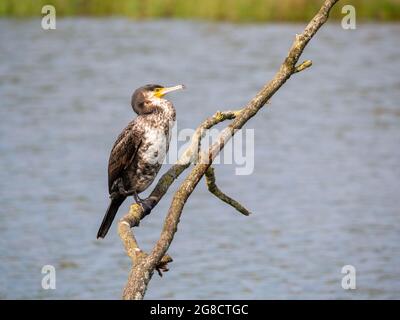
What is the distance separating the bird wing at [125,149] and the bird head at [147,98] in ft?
0.46

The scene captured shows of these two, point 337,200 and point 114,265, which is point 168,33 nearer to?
point 337,200

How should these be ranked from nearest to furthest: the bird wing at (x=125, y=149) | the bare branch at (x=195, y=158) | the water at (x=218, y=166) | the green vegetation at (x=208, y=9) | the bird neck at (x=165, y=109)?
A: 1. the bare branch at (x=195, y=158)
2. the bird neck at (x=165, y=109)
3. the bird wing at (x=125, y=149)
4. the water at (x=218, y=166)
5. the green vegetation at (x=208, y=9)

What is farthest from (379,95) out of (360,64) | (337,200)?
(337,200)

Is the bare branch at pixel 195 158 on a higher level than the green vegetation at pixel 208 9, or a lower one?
higher

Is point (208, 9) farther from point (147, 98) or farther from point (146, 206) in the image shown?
point (146, 206)

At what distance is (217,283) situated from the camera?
14.6 m

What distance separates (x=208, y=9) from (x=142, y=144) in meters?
26.2

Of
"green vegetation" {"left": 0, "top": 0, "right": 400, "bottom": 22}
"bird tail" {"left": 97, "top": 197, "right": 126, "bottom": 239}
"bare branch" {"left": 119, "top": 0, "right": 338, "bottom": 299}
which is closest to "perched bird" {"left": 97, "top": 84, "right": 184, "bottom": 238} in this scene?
"bird tail" {"left": 97, "top": 197, "right": 126, "bottom": 239}

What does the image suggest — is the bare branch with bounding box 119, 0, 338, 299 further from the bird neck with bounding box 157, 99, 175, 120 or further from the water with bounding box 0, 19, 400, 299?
the water with bounding box 0, 19, 400, 299

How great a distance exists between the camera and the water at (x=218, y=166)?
15.2 meters

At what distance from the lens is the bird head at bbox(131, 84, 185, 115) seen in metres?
7.69

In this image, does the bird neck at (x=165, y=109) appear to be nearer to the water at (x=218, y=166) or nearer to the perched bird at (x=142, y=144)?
the perched bird at (x=142, y=144)

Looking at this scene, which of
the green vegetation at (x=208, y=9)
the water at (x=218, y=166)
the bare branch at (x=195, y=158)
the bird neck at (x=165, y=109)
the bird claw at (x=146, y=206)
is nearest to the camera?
the bare branch at (x=195, y=158)

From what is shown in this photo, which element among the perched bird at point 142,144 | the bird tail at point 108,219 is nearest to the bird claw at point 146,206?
the perched bird at point 142,144
